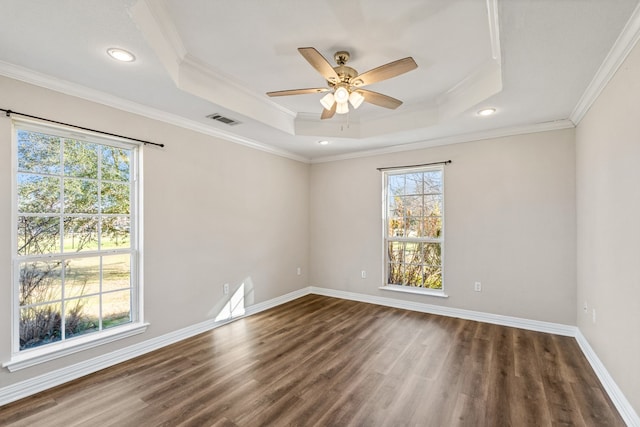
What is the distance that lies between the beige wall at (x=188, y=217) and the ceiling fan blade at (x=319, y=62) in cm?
201

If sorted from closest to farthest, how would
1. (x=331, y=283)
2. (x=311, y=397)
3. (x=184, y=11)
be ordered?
1. (x=184, y=11)
2. (x=311, y=397)
3. (x=331, y=283)

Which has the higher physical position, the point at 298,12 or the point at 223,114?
Result: the point at 298,12

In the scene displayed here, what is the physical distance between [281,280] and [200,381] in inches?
96.5

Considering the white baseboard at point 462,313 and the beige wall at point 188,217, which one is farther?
the white baseboard at point 462,313

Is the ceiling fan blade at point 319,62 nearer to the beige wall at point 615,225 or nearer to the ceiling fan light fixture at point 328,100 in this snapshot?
the ceiling fan light fixture at point 328,100

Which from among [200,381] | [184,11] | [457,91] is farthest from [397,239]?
[184,11]

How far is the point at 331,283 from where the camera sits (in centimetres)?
535

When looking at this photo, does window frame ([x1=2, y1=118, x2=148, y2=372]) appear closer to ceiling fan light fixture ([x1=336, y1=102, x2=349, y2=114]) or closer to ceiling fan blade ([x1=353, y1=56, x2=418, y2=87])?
ceiling fan light fixture ([x1=336, y1=102, x2=349, y2=114])

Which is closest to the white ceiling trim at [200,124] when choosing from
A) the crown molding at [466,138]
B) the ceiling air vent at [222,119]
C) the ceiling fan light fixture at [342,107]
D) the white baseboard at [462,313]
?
the crown molding at [466,138]

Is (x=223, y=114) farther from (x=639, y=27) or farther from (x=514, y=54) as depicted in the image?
(x=639, y=27)

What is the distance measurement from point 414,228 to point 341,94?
2839 millimetres

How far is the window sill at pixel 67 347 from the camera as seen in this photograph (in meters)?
2.30

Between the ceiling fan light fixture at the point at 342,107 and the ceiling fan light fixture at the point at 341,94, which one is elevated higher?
the ceiling fan light fixture at the point at 341,94

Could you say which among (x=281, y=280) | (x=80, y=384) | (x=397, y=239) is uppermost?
(x=397, y=239)
